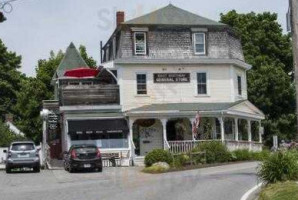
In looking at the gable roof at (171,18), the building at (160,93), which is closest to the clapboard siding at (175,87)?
the building at (160,93)

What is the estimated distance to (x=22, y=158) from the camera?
113 ft

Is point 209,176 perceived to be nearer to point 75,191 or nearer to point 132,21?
point 75,191

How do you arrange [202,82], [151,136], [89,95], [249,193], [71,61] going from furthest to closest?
A: [71,61]
[202,82]
[151,136]
[89,95]
[249,193]

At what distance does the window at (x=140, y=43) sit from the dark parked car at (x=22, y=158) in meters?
10.7

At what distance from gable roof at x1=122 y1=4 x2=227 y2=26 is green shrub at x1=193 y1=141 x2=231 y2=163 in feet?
32.9

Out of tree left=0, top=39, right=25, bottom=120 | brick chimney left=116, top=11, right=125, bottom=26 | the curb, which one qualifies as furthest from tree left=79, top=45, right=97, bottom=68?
the curb

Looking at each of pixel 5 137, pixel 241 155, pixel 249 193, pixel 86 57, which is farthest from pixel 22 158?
pixel 86 57

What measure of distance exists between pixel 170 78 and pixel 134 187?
2022 centimetres

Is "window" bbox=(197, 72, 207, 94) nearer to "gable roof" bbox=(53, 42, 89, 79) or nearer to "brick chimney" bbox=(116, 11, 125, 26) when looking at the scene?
"brick chimney" bbox=(116, 11, 125, 26)

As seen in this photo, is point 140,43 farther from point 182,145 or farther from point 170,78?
point 182,145

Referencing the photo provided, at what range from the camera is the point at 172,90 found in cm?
4241

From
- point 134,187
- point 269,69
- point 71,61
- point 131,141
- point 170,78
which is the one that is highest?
point 71,61

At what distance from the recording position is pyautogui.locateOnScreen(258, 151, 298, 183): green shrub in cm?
2012

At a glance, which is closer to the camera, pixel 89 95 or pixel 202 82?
pixel 89 95
